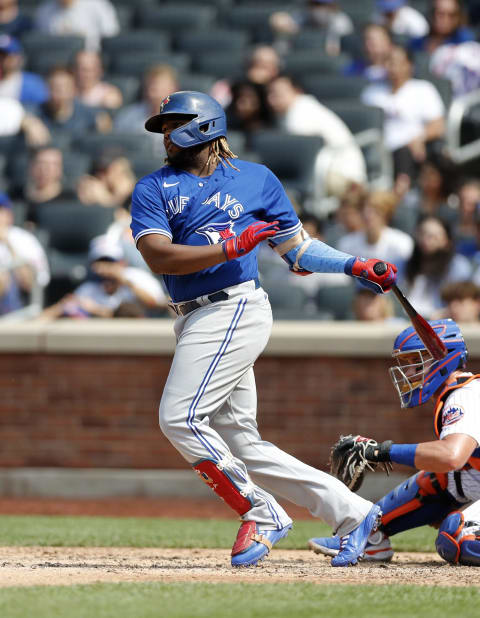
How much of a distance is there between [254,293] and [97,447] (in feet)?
14.7

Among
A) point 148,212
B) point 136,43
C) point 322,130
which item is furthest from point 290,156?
point 148,212

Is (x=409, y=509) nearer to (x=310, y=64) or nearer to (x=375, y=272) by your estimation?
(x=375, y=272)

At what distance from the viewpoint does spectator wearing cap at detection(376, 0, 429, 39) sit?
1312 cm

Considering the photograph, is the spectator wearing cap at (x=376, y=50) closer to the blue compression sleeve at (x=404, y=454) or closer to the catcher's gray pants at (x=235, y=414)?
the catcher's gray pants at (x=235, y=414)

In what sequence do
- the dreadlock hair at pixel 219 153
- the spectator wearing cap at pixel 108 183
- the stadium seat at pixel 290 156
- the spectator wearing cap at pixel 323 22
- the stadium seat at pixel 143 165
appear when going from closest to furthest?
the dreadlock hair at pixel 219 153
the spectator wearing cap at pixel 108 183
the stadium seat at pixel 290 156
the stadium seat at pixel 143 165
the spectator wearing cap at pixel 323 22

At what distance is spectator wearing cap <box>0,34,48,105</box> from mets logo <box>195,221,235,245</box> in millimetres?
8319

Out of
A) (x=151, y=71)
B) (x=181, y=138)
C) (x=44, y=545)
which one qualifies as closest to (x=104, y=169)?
(x=151, y=71)

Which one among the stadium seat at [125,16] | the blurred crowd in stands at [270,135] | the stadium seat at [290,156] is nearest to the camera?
the blurred crowd in stands at [270,135]

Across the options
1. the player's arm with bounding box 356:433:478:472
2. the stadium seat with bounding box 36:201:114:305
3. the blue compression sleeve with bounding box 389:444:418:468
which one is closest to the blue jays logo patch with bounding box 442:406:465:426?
the player's arm with bounding box 356:433:478:472

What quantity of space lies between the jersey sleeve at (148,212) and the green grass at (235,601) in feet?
4.77

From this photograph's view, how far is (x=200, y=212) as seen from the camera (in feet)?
16.5

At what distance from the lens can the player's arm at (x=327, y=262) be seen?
504 centimetres

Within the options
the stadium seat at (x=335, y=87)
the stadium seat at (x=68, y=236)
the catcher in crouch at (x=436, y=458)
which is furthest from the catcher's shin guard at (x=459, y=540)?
the stadium seat at (x=335, y=87)

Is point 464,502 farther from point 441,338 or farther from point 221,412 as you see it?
point 221,412
